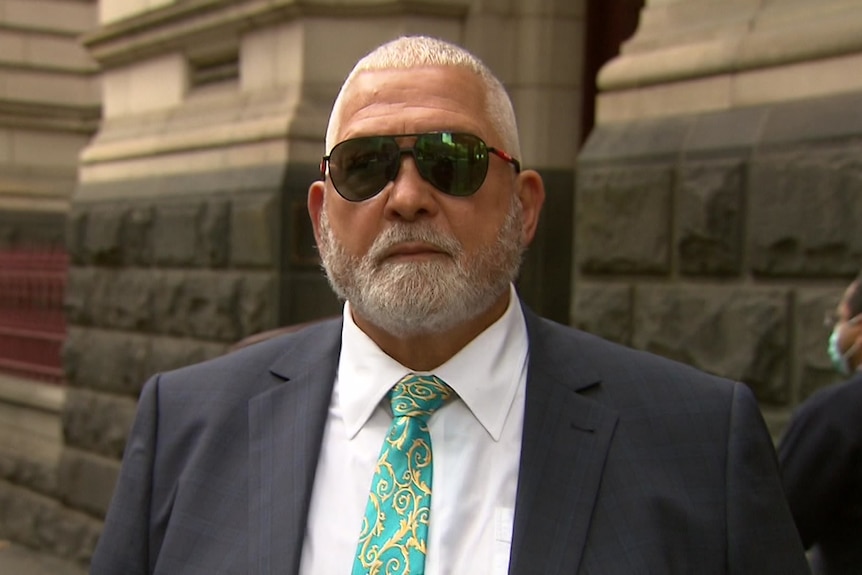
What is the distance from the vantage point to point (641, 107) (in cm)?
495

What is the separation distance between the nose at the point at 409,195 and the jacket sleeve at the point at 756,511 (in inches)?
28.4

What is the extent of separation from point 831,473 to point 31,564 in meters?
7.43

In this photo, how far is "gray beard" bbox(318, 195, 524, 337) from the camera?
2105mm

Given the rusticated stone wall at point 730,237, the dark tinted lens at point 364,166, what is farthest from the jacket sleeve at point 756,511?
the rusticated stone wall at point 730,237

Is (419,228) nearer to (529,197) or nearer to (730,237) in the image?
(529,197)

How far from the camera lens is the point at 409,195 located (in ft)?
6.92

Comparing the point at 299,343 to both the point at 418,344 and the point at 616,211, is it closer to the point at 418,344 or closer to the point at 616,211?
the point at 418,344

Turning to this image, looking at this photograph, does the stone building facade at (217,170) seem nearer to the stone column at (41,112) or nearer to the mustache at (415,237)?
the mustache at (415,237)

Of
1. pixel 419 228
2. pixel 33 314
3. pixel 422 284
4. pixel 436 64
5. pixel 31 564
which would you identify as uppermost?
pixel 436 64

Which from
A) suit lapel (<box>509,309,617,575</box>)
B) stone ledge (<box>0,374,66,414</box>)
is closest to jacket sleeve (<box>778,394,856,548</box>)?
suit lapel (<box>509,309,617,575</box>)

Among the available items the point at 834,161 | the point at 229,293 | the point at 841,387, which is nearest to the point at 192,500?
the point at 841,387

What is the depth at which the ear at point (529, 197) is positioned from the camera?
7.78ft

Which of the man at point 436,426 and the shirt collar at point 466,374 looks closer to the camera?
the man at point 436,426

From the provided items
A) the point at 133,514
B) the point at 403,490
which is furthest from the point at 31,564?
the point at 403,490
